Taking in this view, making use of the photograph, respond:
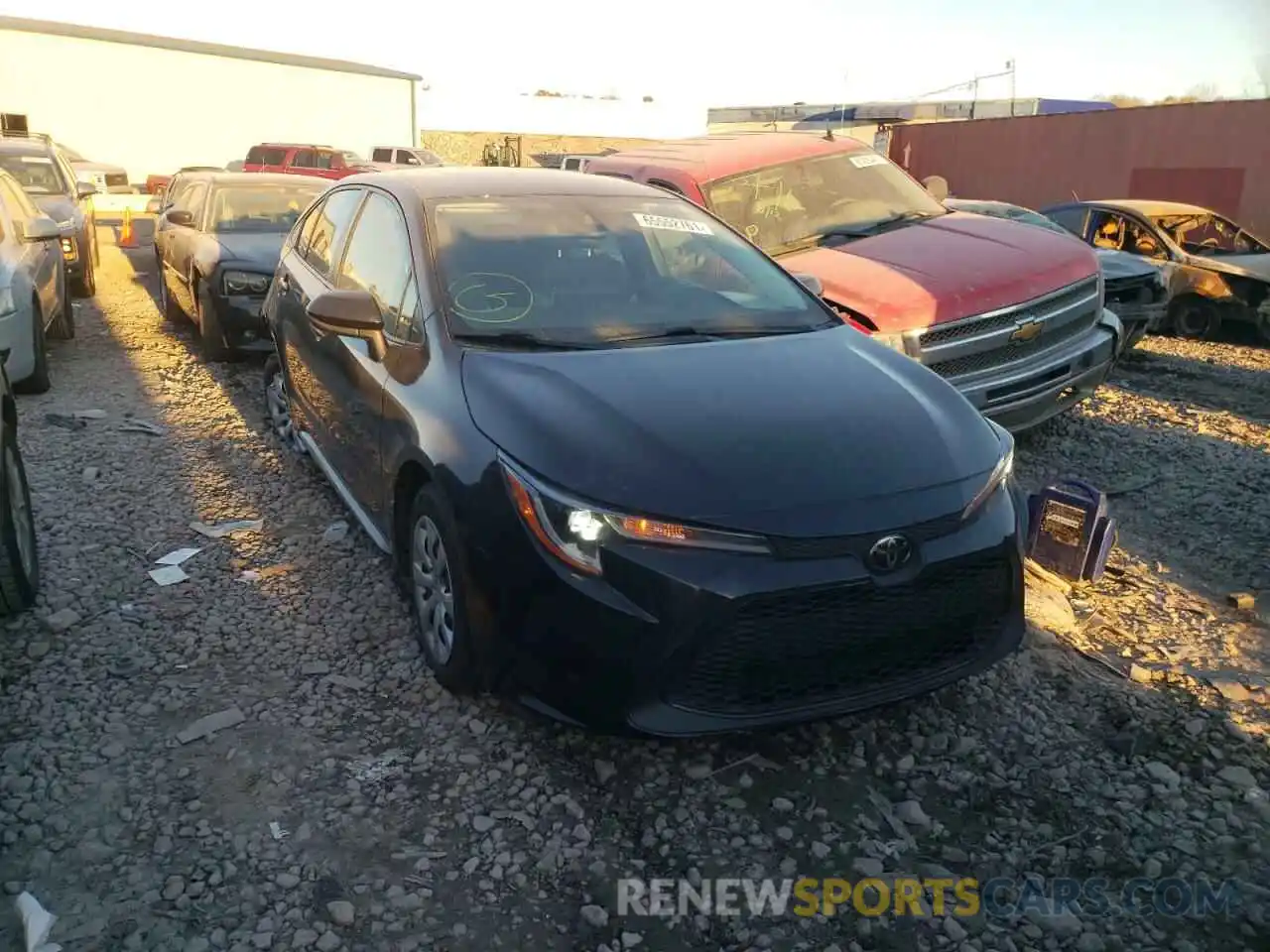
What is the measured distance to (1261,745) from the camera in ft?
10.4

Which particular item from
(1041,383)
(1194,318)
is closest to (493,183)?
(1041,383)

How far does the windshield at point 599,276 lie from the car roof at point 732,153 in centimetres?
244

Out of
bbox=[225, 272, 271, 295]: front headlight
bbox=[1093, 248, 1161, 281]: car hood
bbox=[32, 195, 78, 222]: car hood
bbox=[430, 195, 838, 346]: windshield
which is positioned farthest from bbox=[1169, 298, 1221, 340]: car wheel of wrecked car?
bbox=[32, 195, 78, 222]: car hood

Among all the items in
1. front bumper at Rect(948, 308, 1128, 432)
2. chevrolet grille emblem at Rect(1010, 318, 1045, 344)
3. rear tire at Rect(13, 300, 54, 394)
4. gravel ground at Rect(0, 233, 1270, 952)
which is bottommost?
gravel ground at Rect(0, 233, 1270, 952)

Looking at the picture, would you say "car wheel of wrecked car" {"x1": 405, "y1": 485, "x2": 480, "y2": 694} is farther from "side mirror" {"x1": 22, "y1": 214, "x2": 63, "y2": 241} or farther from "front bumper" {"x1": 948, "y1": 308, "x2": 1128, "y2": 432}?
"side mirror" {"x1": 22, "y1": 214, "x2": 63, "y2": 241}

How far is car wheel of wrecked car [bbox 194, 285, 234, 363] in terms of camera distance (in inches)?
304

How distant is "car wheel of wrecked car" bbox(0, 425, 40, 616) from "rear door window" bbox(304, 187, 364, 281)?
60.7 inches

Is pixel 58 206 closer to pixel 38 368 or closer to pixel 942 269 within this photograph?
pixel 38 368

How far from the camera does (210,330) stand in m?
7.80

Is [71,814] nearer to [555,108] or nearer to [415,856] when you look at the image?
[415,856]

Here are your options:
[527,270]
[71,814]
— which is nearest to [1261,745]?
[527,270]

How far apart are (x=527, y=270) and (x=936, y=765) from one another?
2280 millimetres

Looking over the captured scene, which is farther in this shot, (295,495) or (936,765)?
(295,495)

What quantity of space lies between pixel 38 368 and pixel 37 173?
679 centimetres
